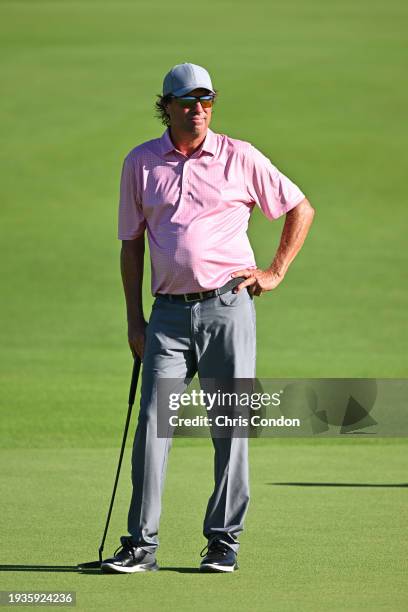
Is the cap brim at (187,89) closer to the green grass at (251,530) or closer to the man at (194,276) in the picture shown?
A: the man at (194,276)

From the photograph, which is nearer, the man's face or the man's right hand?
the man's face

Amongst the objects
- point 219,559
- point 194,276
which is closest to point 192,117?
point 194,276

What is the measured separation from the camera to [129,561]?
5.86 m

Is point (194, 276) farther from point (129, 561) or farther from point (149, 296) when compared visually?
point (149, 296)

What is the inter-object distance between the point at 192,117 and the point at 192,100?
83 mm

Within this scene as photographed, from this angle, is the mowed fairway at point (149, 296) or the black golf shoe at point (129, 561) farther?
the mowed fairway at point (149, 296)

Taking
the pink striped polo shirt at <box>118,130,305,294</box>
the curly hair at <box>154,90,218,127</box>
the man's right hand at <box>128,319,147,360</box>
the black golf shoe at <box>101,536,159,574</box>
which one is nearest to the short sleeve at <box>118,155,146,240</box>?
the pink striped polo shirt at <box>118,130,305,294</box>

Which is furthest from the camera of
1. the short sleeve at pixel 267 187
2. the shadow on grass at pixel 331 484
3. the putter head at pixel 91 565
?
the shadow on grass at pixel 331 484

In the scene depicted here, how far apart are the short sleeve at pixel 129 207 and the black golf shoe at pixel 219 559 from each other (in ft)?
4.16

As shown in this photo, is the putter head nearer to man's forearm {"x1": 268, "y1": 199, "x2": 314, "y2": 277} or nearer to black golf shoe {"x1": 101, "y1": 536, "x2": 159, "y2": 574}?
black golf shoe {"x1": 101, "y1": 536, "x2": 159, "y2": 574}

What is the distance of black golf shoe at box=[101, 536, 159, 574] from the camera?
582 centimetres

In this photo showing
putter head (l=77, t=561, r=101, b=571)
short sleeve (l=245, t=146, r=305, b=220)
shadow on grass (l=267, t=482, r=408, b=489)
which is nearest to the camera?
putter head (l=77, t=561, r=101, b=571)

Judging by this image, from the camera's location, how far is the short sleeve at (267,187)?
6133 millimetres

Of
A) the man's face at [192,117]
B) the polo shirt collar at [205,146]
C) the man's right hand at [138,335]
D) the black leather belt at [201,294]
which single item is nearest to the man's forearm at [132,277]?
the man's right hand at [138,335]
